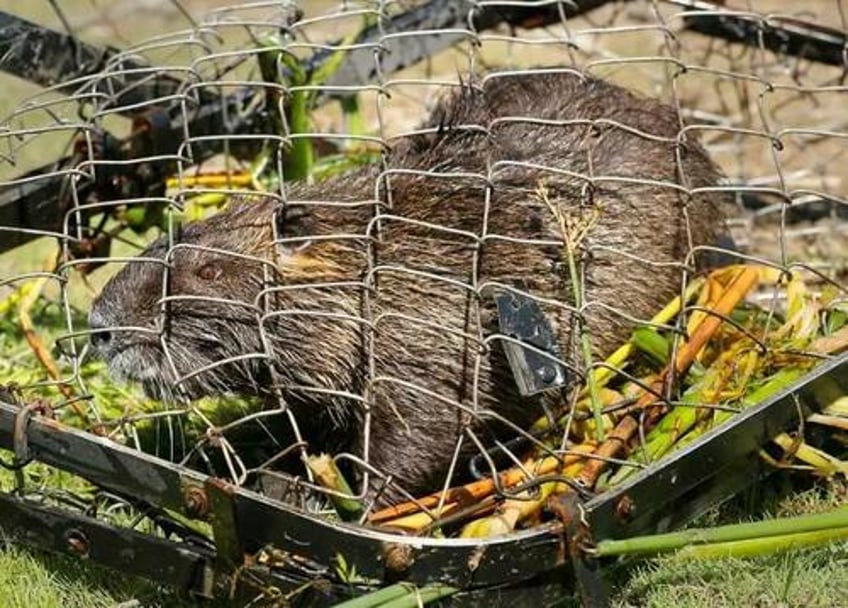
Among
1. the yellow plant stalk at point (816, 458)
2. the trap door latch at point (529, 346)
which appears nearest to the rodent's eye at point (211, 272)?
the trap door latch at point (529, 346)

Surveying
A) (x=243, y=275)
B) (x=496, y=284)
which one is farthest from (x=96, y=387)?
(x=496, y=284)

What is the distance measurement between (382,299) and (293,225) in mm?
271

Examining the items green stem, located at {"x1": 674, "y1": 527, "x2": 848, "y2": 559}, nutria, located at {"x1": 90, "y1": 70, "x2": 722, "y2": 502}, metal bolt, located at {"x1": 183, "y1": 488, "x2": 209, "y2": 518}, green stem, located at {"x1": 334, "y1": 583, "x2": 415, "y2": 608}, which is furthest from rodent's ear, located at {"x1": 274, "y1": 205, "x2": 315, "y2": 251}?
green stem, located at {"x1": 674, "y1": 527, "x2": 848, "y2": 559}

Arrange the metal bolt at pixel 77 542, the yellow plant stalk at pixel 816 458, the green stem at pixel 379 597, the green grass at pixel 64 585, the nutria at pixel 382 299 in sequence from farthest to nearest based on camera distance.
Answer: the nutria at pixel 382 299
the yellow plant stalk at pixel 816 458
the green grass at pixel 64 585
the metal bolt at pixel 77 542
the green stem at pixel 379 597

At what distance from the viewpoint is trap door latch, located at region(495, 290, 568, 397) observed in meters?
3.25

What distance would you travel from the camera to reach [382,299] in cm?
369

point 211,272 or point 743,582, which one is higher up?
point 211,272

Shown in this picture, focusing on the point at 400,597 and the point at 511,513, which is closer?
the point at 400,597

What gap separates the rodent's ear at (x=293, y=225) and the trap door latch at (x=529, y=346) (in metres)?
0.56

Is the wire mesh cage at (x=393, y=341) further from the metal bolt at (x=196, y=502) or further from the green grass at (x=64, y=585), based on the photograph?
the green grass at (x=64, y=585)

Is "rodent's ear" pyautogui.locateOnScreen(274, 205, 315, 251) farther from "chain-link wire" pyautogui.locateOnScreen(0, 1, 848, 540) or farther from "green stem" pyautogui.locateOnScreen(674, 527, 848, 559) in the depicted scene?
"green stem" pyautogui.locateOnScreen(674, 527, 848, 559)

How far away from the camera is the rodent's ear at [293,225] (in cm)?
366

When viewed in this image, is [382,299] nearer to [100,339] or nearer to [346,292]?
[346,292]

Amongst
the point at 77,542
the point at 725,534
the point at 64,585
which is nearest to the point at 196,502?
the point at 77,542
